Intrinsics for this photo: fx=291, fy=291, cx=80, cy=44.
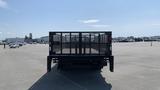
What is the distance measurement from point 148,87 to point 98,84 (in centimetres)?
188

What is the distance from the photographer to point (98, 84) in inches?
434

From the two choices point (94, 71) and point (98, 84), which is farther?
point (94, 71)

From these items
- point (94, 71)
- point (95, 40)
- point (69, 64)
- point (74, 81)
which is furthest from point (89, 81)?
point (94, 71)

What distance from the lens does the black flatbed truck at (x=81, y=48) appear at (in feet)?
41.0

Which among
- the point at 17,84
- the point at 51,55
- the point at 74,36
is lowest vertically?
the point at 17,84

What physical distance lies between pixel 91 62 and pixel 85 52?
0.54m

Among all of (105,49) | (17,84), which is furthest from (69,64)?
(17,84)

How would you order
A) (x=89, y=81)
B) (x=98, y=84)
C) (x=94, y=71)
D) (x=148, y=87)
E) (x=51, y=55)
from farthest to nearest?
(x=94, y=71)
(x=51, y=55)
(x=89, y=81)
(x=98, y=84)
(x=148, y=87)

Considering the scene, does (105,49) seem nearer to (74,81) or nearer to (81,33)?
(81,33)

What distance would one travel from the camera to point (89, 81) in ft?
38.7

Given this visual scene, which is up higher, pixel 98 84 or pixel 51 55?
pixel 51 55

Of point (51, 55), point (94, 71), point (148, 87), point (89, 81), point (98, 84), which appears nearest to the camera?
point (148, 87)

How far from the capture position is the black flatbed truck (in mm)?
12508

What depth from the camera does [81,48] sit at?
13.2m
